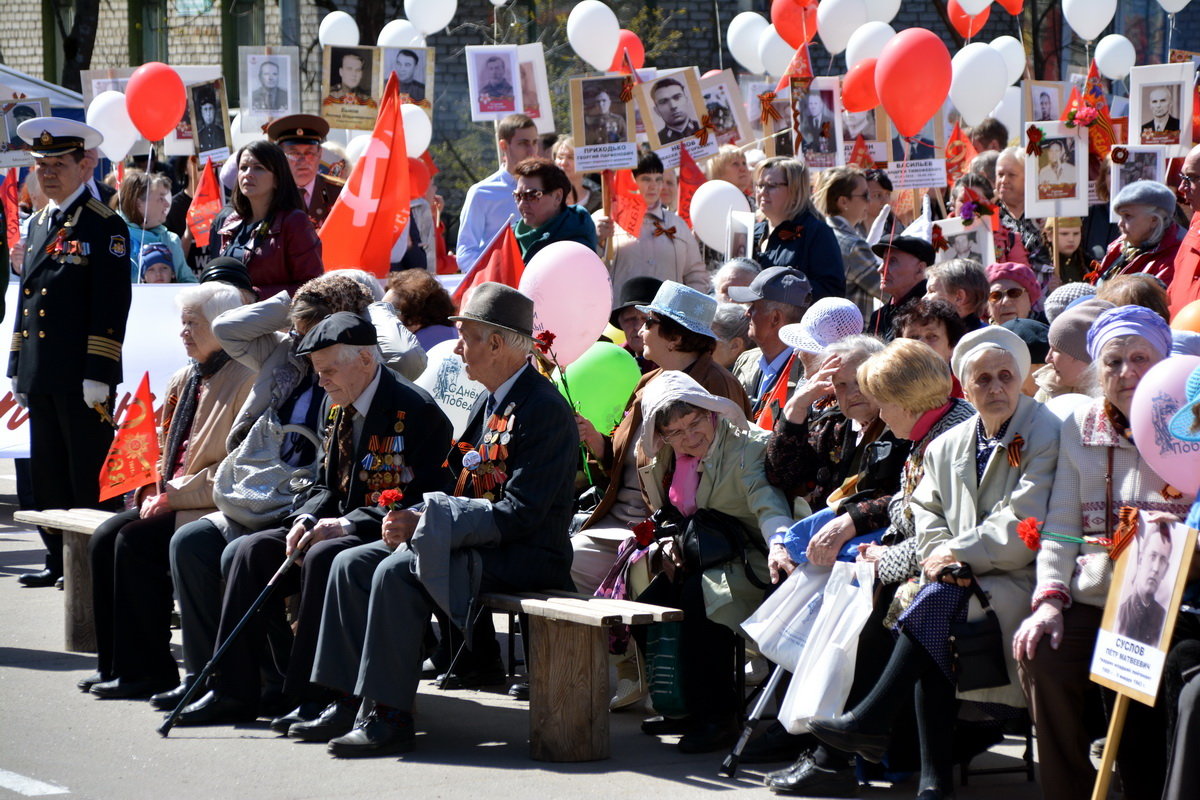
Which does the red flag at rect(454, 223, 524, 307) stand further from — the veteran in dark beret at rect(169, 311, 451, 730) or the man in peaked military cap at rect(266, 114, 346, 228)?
the veteran in dark beret at rect(169, 311, 451, 730)

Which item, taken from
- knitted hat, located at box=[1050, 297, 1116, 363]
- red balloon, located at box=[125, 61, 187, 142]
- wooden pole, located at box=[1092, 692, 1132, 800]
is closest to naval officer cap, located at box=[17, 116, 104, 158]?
red balloon, located at box=[125, 61, 187, 142]

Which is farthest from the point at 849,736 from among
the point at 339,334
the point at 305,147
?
the point at 305,147

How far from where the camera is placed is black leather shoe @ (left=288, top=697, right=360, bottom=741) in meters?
5.51

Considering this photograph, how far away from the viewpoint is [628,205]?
370 inches

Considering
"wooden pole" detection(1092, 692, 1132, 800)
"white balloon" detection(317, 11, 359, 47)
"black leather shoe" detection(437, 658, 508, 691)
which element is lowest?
"black leather shoe" detection(437, 658, 508, 691)

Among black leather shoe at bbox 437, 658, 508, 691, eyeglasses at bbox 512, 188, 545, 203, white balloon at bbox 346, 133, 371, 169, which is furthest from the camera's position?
white balloon at bbox 346, 133, 371, 169

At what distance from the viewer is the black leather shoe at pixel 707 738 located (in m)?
5.36

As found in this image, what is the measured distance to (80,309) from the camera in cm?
783

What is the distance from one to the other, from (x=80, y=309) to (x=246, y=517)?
229 cm

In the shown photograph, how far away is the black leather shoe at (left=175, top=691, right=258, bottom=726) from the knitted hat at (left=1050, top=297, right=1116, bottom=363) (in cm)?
305

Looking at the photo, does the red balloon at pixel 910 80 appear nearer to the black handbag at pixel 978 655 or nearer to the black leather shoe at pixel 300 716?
the black leather shoe at pixel 300 716

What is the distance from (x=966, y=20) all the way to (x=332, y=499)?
10814 mm

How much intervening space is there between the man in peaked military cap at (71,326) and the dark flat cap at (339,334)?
7.57 ft

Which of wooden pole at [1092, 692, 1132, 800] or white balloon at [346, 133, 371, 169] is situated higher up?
white balloon at [346, 133, 371, 169]
